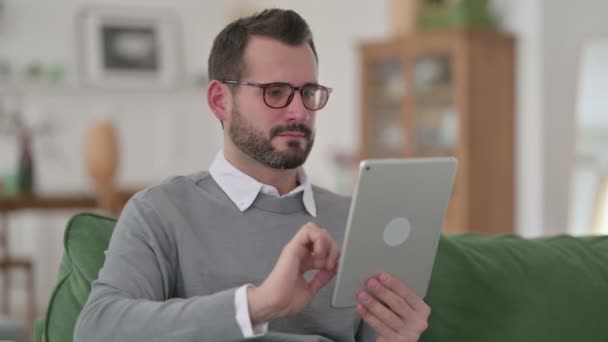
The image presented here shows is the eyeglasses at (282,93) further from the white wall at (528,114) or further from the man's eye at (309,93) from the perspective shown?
the white wall at (528,114)

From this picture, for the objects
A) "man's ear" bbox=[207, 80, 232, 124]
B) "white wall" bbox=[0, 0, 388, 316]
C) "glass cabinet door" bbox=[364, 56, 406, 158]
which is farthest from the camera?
"white wall" bbox=[0, 0, 388, 316]

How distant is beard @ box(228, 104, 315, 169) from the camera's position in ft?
5.26

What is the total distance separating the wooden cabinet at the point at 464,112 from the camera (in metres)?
5.19

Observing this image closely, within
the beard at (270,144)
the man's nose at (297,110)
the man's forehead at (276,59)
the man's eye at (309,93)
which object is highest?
the man's forehead at (276,59)

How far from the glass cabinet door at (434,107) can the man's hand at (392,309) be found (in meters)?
3.88

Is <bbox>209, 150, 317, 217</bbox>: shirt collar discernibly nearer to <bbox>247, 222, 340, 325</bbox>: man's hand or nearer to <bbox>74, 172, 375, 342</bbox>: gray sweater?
<bbox>74, 172, 375, 342</bbox>: gray sweater

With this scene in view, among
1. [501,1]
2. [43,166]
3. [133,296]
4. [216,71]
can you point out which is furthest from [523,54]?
[133,296]

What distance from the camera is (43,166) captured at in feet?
20.2

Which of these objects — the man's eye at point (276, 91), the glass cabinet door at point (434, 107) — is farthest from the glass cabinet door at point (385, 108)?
the man's eye at point (276, 91)

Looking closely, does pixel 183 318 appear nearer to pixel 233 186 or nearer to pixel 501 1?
pixel 233 186

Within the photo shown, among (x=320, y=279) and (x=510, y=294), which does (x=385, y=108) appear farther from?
(x=320, y=279)

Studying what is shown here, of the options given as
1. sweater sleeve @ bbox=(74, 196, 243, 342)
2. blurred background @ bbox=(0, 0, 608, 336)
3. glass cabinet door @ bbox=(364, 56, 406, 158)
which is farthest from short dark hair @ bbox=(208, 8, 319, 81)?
glass cabinet door @ bbox=(364, 56, 406, 158)

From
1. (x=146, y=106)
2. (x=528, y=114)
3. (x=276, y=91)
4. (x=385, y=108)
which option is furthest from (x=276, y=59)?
(x=146, y=106)

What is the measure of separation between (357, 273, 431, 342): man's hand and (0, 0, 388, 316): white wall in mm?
4608
